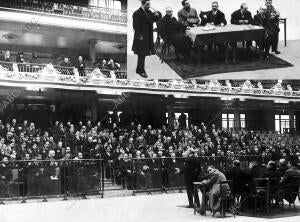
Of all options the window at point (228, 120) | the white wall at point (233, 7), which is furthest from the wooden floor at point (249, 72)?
the window at point (228, 120)

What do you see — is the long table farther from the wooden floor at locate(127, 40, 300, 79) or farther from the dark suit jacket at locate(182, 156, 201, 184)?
the dark suit jacket at locate(182, 156, 201, 184)

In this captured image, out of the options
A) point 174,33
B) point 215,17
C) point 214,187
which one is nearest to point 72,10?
point 174,33

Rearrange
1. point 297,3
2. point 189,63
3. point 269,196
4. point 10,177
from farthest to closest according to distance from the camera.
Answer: point 297,3 < point 189,63 < point 10,177 < point 269,196

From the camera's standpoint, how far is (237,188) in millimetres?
11547

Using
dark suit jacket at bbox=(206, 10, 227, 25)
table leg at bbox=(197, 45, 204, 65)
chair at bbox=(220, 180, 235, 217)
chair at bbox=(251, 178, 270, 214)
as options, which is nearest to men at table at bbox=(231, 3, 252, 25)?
dark suit jacket at bbox=(206, 10, 227, 25)

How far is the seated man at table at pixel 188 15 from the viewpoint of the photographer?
1407cm

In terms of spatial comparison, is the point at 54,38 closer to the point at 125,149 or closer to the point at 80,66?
the point at 80,66

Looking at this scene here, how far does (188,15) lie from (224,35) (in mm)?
1191

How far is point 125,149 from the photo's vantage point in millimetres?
17500

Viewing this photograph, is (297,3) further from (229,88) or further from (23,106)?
(23,106)

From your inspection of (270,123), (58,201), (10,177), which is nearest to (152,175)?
(58,201)

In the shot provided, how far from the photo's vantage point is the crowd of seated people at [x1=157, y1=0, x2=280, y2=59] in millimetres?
14047

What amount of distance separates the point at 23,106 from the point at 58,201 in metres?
12.1

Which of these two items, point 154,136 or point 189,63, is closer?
point 189,63
